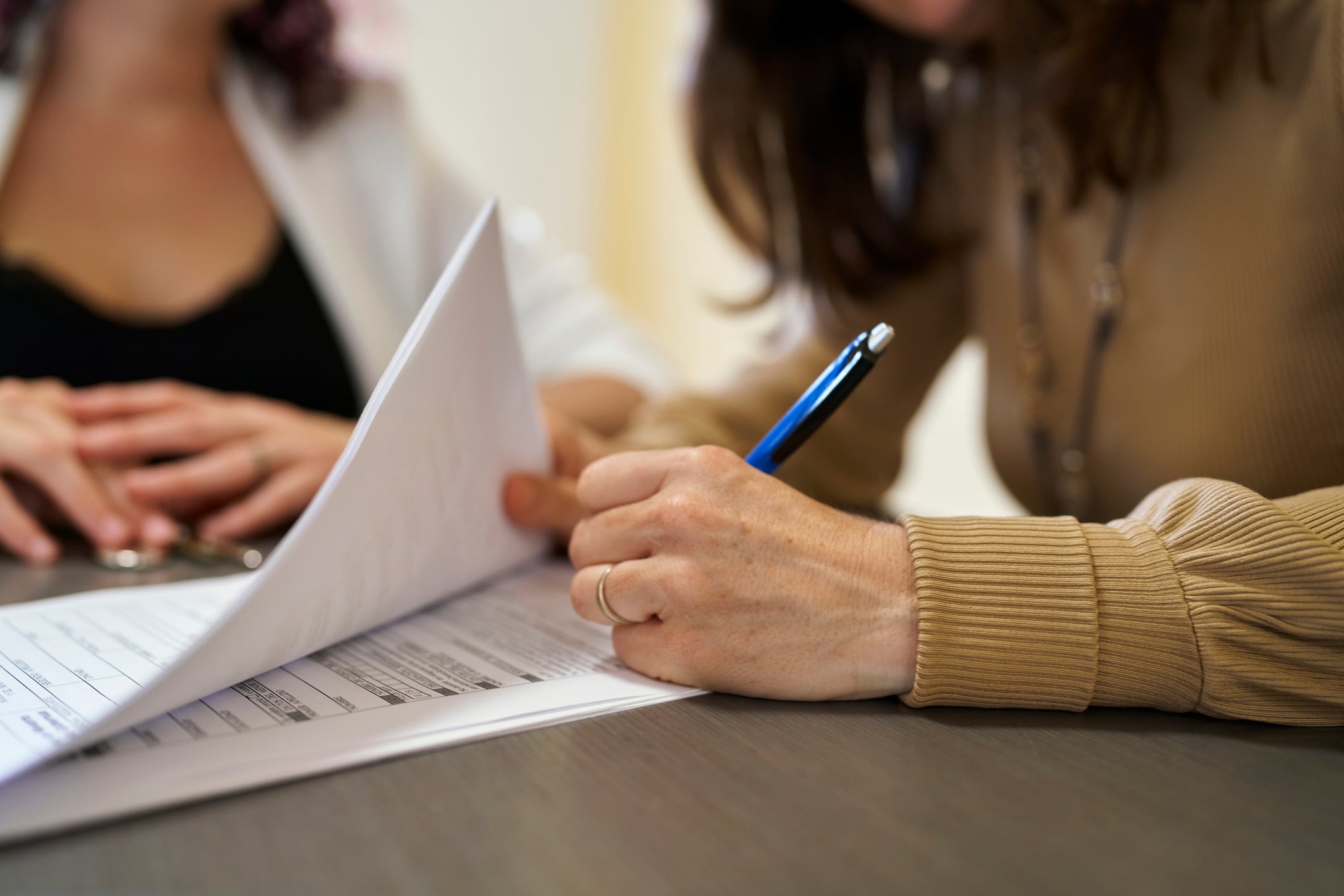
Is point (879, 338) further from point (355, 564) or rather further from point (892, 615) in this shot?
point (355, 564)

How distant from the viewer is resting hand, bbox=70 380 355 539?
713mm

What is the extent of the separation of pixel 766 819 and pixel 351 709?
177 mm

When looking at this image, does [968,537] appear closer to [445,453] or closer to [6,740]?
[445,453]

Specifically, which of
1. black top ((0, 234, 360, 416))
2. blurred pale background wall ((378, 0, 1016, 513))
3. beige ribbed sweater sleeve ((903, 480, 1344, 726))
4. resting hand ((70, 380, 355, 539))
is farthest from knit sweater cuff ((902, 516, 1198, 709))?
blurred pale background wall ((378, 0, 1016, 513))

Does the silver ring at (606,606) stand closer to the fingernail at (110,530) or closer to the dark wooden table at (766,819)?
the dark wooden table at (766,819)

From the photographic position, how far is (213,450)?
30.1 inches

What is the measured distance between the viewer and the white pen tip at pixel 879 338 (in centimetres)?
45

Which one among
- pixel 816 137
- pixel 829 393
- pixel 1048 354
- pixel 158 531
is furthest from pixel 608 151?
pixel 829 393

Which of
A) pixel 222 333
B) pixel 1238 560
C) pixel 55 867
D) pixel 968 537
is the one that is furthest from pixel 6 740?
pixel 222 333

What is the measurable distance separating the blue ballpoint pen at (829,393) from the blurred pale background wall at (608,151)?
70.8 inches

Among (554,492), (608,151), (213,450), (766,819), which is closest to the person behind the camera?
(766,819)

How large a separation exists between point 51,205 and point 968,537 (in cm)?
98

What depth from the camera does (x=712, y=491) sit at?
1.45 ft

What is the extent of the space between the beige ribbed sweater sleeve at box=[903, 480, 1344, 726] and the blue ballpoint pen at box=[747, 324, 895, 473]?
0.28ft
